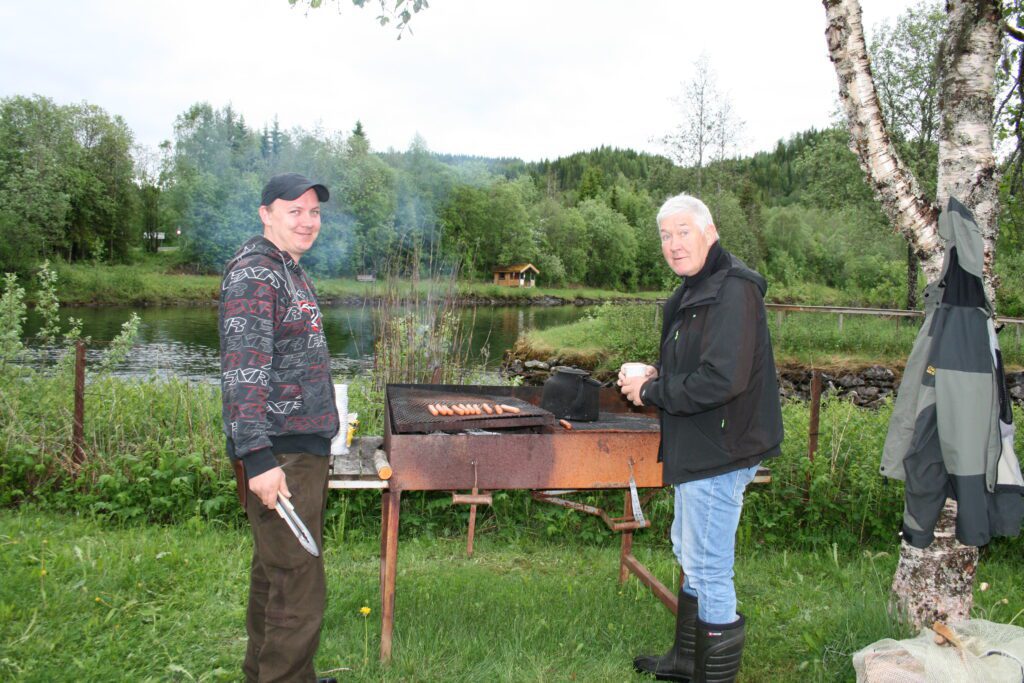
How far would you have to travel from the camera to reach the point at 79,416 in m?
4.86

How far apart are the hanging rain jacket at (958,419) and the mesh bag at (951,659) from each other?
325mm

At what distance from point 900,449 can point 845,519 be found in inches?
93.1

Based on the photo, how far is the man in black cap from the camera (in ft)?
6.81

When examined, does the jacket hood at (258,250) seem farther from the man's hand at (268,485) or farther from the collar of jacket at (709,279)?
the collar of jacket at (709,279)

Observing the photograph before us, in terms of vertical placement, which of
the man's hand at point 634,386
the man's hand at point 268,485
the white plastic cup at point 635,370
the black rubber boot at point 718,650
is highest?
the white plastic cup at point 635,370

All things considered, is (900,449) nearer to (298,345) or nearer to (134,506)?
(298,345)

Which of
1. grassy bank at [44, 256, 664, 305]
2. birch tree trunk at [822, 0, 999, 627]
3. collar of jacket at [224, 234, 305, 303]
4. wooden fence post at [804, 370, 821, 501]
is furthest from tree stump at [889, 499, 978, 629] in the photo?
grassy bank at [44, 256, 664, 305]

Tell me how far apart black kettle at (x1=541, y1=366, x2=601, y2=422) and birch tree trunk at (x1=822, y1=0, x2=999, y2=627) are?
1.50 metres

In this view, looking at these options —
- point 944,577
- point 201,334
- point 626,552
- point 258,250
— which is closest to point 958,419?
point 944,577

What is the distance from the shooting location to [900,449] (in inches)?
106

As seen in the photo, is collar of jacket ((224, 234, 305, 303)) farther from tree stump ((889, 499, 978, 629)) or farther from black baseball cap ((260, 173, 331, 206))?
tree stump ((889, 499, 978, 629))

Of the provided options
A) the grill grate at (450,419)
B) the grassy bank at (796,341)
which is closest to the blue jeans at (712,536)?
the grill grate at (450,419)

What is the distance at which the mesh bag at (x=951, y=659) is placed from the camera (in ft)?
7.48

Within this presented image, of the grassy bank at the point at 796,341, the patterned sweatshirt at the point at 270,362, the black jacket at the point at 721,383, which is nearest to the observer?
the patterned sweatshirt at the point at 270,362
